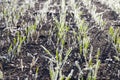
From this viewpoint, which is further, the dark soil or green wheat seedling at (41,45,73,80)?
the dark soil

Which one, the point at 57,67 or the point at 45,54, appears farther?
the point at 45,54

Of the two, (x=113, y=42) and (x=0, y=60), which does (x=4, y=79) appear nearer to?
(x=0, y=60)

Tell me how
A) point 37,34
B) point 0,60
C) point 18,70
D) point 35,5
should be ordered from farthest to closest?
point 35,5 < point 37,34 < point 0,60 < point 18,70

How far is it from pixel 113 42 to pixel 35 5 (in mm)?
1712

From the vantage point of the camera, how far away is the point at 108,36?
8.41 ft

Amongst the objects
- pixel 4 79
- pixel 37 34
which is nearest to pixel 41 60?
pixel 4 79

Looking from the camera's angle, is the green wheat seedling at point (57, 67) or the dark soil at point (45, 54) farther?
the dark soil at point (45, 54)


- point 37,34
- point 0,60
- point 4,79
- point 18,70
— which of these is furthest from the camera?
point 37,34

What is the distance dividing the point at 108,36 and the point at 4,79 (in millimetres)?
1070

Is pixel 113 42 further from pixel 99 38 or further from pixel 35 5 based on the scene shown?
pixel 35 5

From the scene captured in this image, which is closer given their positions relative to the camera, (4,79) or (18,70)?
(4,79)

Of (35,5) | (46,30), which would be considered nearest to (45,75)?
(46,30)

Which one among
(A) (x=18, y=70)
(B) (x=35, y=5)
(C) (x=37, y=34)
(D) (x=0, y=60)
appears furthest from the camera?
(B) (x=35, y=5)

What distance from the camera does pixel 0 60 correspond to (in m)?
2.12
